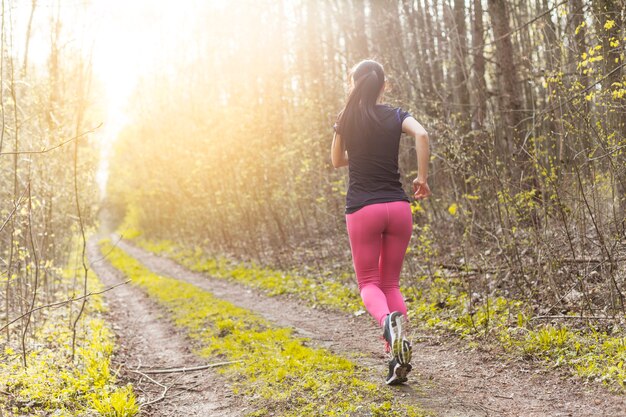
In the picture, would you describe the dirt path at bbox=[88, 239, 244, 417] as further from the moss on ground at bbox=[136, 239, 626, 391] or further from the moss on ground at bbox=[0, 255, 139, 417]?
the moss on ground at bbox=[136, 239, 626, 391]

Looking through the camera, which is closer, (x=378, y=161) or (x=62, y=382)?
(x=378, y=161)

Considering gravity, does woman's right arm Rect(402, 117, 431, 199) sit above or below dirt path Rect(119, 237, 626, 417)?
above

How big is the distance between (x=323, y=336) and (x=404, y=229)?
2.58m

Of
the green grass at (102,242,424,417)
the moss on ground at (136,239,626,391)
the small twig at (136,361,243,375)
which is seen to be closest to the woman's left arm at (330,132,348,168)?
the green grass at (102,242,424,417)

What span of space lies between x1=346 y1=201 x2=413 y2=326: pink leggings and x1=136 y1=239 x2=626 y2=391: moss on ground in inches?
51.0

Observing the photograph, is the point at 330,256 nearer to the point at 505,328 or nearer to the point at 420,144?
the point at 505,328

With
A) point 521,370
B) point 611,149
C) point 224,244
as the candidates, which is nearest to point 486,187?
point 611,149

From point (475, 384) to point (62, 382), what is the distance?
3427 millimetres

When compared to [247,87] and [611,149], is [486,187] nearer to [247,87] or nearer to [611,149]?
[611,149]

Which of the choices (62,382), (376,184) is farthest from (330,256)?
(376,184)

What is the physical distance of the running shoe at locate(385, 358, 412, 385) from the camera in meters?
3.53

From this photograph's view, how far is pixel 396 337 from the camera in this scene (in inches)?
133

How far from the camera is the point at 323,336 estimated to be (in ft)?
19.0

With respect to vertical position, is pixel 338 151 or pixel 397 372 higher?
pixel 338 151
